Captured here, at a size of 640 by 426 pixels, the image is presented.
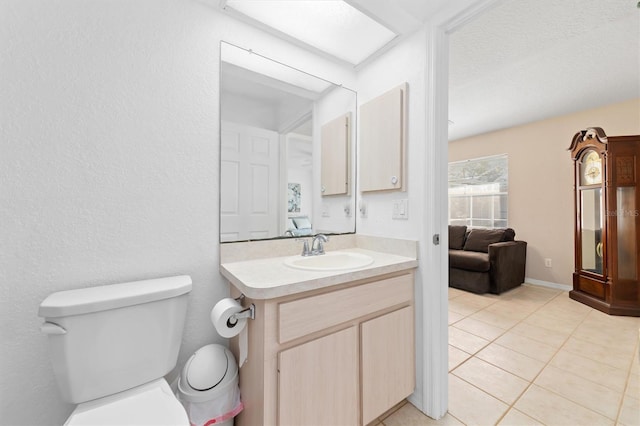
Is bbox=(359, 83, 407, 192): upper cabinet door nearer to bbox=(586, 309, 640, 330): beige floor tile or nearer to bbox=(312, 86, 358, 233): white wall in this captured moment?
bbox=(312, 86, 358, 233): white wall

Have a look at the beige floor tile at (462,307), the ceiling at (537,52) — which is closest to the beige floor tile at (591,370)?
the beige floor tile at (462,307)

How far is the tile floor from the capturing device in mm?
1390

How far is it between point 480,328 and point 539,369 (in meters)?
0.61

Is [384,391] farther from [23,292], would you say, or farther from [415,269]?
[23,292]

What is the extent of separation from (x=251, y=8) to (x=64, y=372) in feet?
5.87

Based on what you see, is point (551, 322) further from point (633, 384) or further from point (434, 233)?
point (434, 233)

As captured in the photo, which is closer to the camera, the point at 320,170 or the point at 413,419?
the point at 413,419

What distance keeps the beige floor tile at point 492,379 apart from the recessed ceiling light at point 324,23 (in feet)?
7.38

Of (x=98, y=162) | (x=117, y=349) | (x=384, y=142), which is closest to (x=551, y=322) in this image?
(x=384, y=142)

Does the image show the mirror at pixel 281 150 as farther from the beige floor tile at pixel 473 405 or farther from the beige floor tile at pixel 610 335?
the beige floor tile at pixel 610 335

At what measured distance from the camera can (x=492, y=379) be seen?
1.68 metres

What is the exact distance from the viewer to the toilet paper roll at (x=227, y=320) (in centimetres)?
100

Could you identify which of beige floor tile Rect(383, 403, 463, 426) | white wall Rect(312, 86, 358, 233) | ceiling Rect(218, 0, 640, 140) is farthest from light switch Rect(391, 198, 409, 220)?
beige floor tile Rect(383, 403, 463, 426)

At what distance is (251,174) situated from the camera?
58.4 inches
